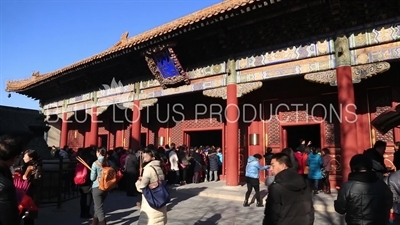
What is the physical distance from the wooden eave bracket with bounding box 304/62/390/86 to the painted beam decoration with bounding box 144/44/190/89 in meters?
4.01

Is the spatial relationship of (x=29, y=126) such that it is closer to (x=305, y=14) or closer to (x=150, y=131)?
(x=150, y=131)

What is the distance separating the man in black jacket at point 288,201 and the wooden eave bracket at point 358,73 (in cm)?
510

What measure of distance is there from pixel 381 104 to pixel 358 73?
1.70m

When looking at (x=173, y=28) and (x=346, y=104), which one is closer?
(x=346, y=104)

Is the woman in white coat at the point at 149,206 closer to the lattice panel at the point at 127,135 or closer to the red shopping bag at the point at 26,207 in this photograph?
the red shopping bag at the point at 26,207

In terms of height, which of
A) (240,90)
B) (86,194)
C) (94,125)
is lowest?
(86,194)

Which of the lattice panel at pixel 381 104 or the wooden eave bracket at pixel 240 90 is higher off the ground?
the wooden eave bracket at pixel 240 90

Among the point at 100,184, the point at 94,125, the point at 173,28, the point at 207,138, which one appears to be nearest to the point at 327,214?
the point at 100,184

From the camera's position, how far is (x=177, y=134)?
40.8 feet

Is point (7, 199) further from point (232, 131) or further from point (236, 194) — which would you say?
point (232, 131)

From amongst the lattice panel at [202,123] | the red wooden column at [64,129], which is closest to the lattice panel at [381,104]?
the lattice panel at [202,123]

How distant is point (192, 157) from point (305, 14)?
580cm

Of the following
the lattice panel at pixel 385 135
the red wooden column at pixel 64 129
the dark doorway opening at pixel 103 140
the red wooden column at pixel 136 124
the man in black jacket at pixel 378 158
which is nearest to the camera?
the man in black jacket at pixel 378 158

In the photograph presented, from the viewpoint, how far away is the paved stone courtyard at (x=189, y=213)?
5.54 meters
